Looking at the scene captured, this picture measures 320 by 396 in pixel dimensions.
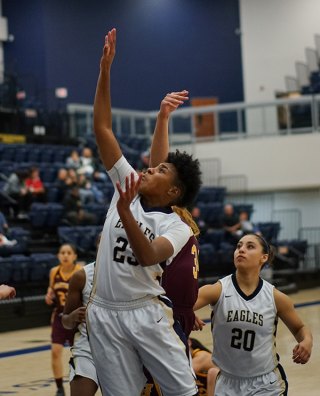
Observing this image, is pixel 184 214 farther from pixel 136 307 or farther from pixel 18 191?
pixel 18 191

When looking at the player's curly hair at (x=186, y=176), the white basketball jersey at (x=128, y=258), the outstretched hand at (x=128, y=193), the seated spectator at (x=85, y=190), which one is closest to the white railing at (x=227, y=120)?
the seated spectator at (x=85, y=190)

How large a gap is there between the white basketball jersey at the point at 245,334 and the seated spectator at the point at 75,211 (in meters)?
14.4

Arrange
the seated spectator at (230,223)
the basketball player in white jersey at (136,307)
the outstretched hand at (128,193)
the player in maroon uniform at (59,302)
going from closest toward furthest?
the outstretched hand at (128,193), the basketball player in white jersey at (136,307), the player in maroon uniform at (59,302), the seated spectator at (230,223)

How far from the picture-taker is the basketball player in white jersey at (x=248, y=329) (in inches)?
→ 245

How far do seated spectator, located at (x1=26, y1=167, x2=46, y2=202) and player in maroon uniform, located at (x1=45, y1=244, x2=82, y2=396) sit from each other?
10463mm

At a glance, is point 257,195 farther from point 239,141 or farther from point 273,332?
point 273,332

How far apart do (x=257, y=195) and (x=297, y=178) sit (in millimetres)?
1496

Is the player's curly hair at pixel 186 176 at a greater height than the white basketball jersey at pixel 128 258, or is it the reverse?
the player's curly hair at pixel 186 176

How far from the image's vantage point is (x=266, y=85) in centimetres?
3194

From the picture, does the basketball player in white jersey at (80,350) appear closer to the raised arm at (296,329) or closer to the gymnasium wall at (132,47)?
the raised arm at (296,329)

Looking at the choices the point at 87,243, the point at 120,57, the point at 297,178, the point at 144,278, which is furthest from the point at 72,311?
the point at 120,57

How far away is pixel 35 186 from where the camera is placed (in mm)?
20844

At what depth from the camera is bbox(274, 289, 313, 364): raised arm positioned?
19.5ft

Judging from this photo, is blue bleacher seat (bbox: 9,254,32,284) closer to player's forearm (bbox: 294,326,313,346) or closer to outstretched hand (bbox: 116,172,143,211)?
player's forearm (bbox: 294,326,313,346)
